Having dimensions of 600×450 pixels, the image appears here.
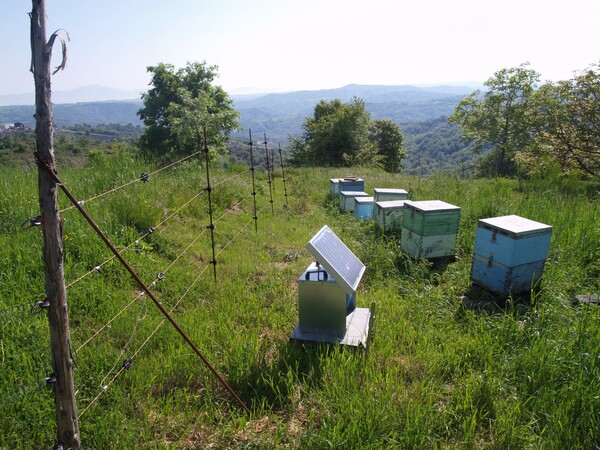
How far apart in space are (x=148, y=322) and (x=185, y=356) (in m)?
0.87

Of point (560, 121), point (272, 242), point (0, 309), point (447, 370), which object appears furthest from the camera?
point (560, 121)

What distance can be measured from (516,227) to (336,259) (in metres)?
2.74

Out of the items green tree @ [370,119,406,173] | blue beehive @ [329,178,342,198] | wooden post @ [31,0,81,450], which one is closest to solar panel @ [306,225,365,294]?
wooden post @ [31,0,81,450]

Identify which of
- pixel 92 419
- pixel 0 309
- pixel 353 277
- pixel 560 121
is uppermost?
pixel 560 121

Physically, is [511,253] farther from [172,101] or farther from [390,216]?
[172,101]

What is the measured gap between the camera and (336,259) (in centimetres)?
399

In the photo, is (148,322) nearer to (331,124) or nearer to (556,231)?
(556,231)

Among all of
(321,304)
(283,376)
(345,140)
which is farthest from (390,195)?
(345,140)

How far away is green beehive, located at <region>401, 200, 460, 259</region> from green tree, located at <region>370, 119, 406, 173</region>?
126 feet

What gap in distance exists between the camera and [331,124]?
33.1 meters

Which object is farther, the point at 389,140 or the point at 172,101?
the point at 389,140

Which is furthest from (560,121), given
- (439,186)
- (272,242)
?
(272,242)

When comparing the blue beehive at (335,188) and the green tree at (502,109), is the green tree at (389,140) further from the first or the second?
the blue beehive at (335,188)

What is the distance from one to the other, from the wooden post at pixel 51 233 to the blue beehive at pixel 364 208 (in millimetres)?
8208
